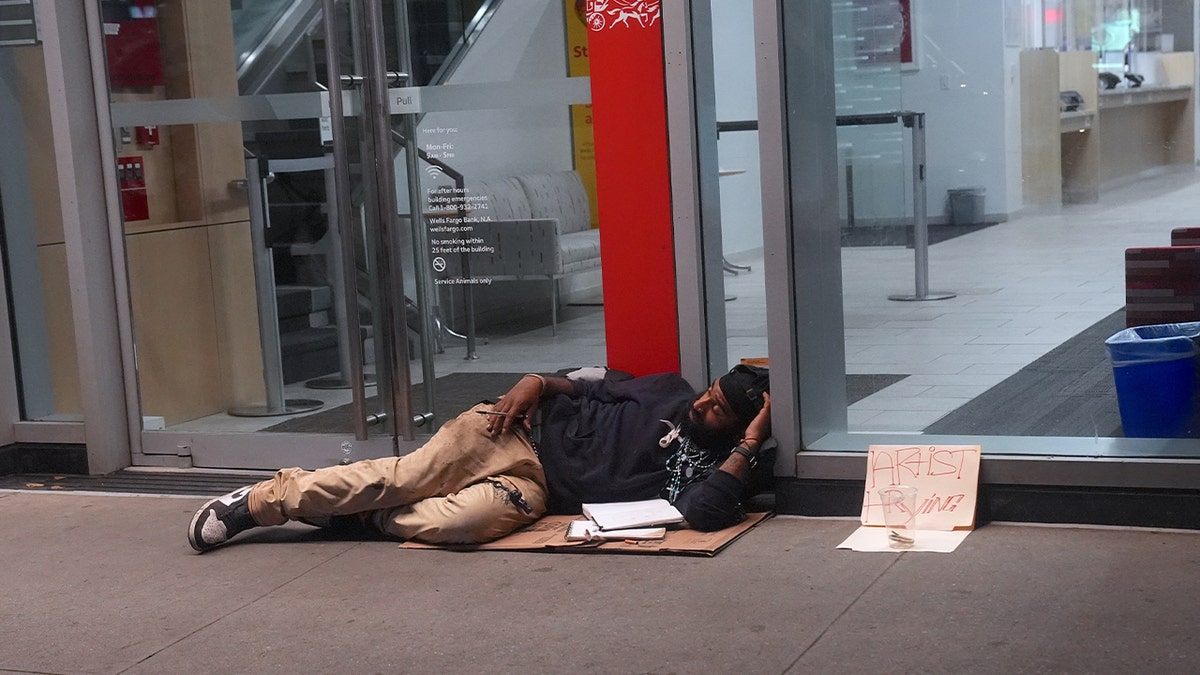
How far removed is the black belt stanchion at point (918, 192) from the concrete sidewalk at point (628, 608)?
2.61ft

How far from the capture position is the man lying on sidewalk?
4.42 metres

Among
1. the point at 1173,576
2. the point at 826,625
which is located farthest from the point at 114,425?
the point at 1173,576

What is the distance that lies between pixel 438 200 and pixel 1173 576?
276 centimetres

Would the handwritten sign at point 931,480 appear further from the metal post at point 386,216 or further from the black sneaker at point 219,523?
the black sneaker at point 219,523

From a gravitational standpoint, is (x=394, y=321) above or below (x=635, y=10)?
below

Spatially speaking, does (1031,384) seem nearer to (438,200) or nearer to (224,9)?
(438,200)

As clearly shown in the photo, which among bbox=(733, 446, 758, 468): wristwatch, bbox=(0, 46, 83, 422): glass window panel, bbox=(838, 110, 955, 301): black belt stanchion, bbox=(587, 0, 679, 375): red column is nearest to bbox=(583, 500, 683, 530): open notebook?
bbox=(733, 446, 758, 468): wristwatch

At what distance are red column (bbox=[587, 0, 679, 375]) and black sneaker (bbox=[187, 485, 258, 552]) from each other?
1.38 metres

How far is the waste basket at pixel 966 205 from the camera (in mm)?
4445

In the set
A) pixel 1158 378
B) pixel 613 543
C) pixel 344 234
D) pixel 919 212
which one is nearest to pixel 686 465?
pixel 613 543

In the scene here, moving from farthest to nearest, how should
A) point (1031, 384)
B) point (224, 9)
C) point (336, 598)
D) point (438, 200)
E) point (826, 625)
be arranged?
point (224, 9), point (438, 200), point (1031, 384), point (336, 598), point (826, 625)

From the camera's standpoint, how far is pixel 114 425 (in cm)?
579

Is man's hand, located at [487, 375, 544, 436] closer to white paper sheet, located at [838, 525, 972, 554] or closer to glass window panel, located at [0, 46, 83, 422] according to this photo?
white paper sheet, located at [838, 525, 972, 554]

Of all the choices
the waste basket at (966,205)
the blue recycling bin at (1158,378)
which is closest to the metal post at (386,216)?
the waste basket at (966,205)
